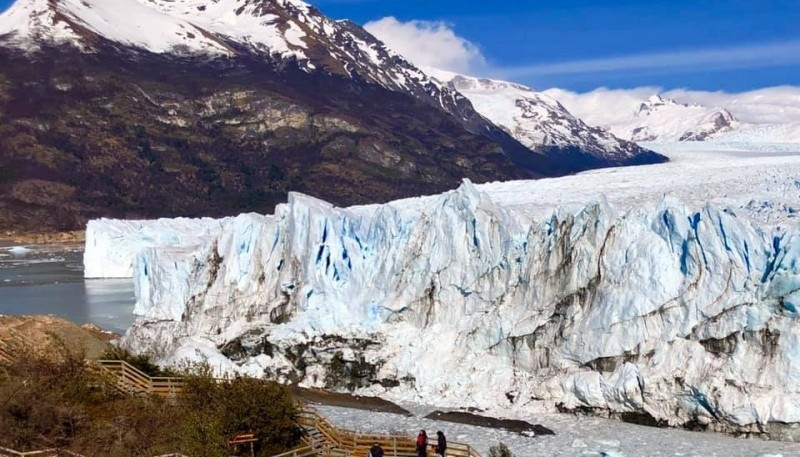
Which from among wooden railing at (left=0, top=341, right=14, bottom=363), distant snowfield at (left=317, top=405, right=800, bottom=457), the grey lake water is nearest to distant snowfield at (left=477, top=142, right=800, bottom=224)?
distant snowfield at (left=317, top=405, right=800, bottom=457)

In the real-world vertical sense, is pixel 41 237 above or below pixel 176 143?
below

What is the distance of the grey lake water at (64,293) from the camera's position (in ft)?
153

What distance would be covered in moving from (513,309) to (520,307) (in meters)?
0.22

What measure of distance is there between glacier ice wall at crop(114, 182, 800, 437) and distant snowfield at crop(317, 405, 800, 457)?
69 centimetres

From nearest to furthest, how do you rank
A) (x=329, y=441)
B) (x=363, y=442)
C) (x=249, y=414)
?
1. (x=249, y=414)
2. (x=363, y=442)
3. (x=329, y=441)

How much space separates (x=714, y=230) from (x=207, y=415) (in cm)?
1394

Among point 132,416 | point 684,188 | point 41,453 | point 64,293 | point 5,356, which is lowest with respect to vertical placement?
point 41,453

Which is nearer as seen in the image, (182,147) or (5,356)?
(5,356)

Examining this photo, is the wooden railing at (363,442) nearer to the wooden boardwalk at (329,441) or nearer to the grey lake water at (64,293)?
the wooden boardwalk at (329,441)

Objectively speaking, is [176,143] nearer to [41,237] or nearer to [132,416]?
[41,237]

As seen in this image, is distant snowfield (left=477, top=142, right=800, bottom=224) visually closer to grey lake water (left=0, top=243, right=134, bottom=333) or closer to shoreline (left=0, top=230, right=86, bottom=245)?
grey lake water (left=0, top=243, right=134, bottom=333)

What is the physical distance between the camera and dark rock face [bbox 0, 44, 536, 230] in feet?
475

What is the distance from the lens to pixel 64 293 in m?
58.5

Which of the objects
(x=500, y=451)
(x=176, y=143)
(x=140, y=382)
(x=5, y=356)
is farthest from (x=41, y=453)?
(x=176, y=143)
